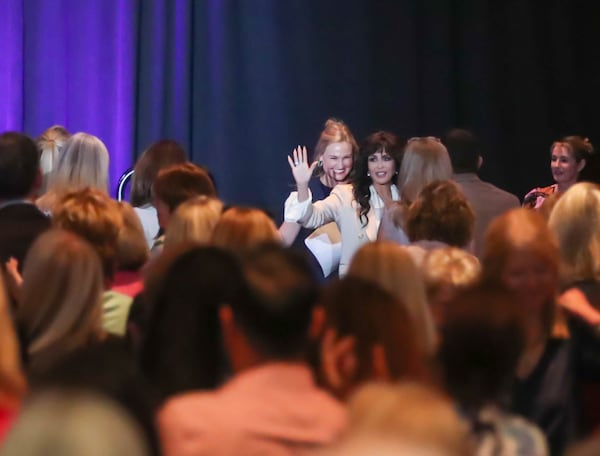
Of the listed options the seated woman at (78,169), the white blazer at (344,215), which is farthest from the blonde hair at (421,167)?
the seated woman at (78,169)

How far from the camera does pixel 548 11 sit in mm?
7895

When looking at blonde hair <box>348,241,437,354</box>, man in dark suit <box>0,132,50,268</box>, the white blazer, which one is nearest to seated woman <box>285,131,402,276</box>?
the white blazer

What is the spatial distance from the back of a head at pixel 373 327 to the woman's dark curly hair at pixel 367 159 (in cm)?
291

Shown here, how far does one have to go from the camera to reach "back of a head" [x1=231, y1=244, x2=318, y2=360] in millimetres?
1918

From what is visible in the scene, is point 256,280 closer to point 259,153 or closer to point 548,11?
point 259,153

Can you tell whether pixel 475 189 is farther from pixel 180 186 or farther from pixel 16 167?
pixel 16 167

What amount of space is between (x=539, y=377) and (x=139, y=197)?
2.39m

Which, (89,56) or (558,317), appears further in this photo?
(89,56)

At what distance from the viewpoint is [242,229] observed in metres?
3.03

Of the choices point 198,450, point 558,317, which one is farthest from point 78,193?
point 198,450

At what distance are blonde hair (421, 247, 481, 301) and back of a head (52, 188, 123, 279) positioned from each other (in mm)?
901

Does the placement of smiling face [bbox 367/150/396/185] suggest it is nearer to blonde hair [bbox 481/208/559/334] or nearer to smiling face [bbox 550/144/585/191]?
smiling face [bbox 550/144/585/191]

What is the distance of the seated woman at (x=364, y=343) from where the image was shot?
211 cm

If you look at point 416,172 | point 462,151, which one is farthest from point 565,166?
point 416,172
